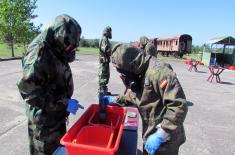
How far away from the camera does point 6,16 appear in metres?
23.2

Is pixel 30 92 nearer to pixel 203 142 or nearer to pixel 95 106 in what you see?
pixel 95 106

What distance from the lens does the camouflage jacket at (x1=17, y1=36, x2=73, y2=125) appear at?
2.63 meters

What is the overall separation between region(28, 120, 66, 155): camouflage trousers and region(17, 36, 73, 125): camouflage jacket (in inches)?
3.0

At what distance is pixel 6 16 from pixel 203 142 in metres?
21.7

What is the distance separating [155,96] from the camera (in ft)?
8.50

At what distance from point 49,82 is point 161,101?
1111mm

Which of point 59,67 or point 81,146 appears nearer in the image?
point 81,146

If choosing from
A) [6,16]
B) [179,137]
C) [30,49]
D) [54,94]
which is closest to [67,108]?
[54,94]

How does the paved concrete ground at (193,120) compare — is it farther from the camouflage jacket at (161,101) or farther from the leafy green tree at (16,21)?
the leafy green tree at (16,21)

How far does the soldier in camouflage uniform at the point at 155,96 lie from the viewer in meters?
2.38

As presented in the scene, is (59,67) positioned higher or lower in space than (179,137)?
higher

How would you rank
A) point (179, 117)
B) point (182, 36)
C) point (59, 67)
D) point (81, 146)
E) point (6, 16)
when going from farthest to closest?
point (182, 36), point (6, 16), point (59, 67), point (179, 117), point (81, 146)

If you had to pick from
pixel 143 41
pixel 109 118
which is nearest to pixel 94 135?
pixel 109 118

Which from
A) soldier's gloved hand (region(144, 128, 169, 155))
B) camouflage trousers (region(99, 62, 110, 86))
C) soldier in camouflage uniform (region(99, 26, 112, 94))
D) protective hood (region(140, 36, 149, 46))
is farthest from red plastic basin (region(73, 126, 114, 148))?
camouflage trousers (region(99, 62, 110, 86))
